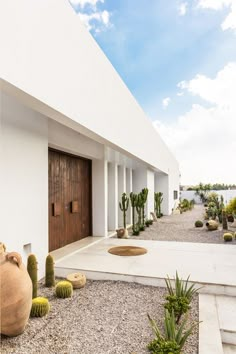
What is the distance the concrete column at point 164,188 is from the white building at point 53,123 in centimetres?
1238

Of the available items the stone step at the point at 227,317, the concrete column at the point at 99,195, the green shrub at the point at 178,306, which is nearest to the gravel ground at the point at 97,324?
the green shrub at the point at 178,306

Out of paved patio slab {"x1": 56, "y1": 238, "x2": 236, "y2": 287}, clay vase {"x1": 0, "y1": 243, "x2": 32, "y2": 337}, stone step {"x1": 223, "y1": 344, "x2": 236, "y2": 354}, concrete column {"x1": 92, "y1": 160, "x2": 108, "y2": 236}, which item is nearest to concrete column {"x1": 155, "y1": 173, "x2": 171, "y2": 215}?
concrete column {"x1": 92, "y1": 160, "x2": 108, "y2": 236}

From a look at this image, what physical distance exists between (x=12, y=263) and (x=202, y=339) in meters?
2.99

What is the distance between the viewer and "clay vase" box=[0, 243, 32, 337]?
3402mm

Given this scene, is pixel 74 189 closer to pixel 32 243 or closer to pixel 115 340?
pixel 32 243

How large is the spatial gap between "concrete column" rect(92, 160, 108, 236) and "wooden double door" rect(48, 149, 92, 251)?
0.77 ft

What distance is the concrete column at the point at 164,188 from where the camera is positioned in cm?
2228

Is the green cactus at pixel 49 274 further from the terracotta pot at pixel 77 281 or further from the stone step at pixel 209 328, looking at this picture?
the stone step at pixel 209 328

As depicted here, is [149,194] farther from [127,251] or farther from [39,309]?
[39,309]

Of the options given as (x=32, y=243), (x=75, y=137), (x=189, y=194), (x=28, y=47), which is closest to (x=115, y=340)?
(x=32, y=243)

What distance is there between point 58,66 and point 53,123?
→ 2449 mm

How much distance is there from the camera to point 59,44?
5.02m

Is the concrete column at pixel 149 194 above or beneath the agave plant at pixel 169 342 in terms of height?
above

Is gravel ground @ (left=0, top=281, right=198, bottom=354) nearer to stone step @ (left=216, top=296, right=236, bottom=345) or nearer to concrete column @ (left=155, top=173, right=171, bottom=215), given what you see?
stone step @ (left=216, top=296, right=236, bottom=345)
